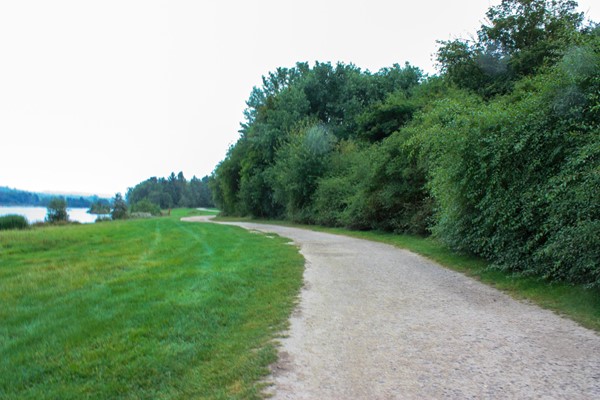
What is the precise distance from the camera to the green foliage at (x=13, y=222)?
28.7 meters

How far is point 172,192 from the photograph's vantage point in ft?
475

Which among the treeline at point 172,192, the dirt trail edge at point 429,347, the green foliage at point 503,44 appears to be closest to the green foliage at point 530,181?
the dirt trail edge at point 429,347

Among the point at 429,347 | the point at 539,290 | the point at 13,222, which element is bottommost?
the point at 429,347

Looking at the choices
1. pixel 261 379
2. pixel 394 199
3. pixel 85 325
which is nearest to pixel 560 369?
pixel 261 379

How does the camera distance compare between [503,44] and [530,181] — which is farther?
[503,44]

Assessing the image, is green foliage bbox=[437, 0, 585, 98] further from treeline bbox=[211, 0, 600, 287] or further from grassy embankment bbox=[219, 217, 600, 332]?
grassy embankment bbox=[219, 217, 600, 332]

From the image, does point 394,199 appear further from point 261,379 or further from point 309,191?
point 261,379

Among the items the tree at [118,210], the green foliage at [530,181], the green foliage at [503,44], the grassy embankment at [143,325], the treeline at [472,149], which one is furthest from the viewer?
the tree at [118,210]

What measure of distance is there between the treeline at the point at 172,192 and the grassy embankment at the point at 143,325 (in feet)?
401

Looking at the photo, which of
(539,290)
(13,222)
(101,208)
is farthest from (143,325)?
(101,208)

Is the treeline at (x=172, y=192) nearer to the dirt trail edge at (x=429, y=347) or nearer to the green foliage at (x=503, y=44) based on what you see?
the green foliage at (x=503, y=44)

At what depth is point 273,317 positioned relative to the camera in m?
6.10

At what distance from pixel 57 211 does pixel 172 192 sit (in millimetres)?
107004

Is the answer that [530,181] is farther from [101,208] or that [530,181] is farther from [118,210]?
[101,208]
